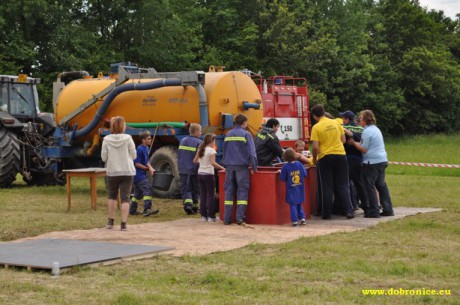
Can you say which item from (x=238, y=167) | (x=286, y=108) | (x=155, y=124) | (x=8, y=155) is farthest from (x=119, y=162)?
(x=286, y=108)

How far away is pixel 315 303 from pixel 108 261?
9.78ft

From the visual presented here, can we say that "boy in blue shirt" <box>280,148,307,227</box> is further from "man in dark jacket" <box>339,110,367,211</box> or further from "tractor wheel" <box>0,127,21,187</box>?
"tractor wheel" <box>0,127,21,187</box>

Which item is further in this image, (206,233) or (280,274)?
(206,233)

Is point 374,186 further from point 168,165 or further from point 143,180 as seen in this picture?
point 168,165

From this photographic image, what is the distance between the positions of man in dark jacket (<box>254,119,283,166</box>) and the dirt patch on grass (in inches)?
50.8

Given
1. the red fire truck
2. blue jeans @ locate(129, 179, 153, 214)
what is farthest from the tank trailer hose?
the red fire truck

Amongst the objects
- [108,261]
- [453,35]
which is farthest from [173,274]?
[453,35]

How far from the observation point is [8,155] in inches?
784

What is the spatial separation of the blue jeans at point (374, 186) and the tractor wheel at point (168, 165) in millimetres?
5042

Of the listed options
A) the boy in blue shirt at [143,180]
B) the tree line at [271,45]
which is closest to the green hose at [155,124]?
the boy in blue shirt at [143,180]

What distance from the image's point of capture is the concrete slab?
908 cm

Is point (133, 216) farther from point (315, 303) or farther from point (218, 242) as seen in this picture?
point (315, 303)

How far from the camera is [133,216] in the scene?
15.1m

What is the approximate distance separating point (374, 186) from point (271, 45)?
29.5 metres
